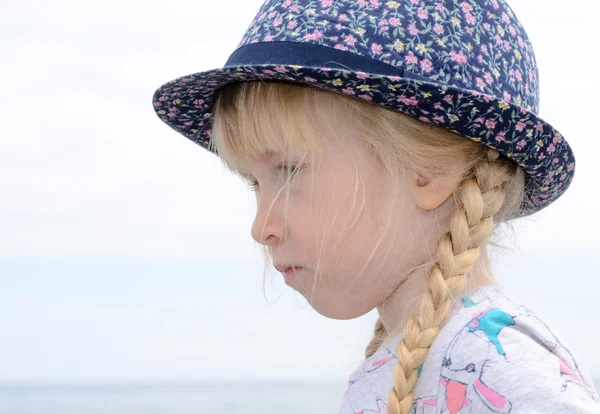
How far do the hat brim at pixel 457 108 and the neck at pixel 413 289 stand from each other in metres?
0.23

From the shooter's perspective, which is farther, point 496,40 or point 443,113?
point 496,40

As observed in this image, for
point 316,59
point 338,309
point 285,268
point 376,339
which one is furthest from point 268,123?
point 376,339

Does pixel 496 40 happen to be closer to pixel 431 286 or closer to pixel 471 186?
pixel 471 186

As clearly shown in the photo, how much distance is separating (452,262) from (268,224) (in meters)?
0.38

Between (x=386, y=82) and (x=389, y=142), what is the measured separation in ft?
0.54

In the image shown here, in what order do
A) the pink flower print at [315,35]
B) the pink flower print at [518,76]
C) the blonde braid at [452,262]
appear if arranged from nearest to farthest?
the blonde braid at [452,262], the pink flower print at [315,35], the pink flower print at [518,76]

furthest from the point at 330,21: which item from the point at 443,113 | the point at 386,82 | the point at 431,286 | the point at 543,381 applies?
the point at 543,381

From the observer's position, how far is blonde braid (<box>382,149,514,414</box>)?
1422mm

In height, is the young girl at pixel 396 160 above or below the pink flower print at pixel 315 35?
below

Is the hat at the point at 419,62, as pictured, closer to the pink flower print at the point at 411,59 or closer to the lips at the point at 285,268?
the pink flower print at the point at 411,59

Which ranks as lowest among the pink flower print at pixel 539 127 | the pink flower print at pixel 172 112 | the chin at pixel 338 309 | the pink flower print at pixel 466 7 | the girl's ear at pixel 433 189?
the chin at pixel 338 309

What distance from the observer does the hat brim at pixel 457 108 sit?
1466 millimetres

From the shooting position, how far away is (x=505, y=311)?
1.42 m

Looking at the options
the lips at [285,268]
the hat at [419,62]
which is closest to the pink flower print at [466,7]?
the hat at [419,62]
